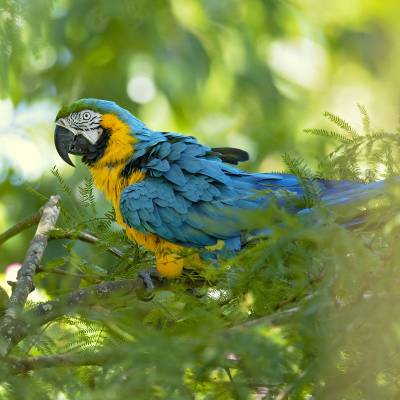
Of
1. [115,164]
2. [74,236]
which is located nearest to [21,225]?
[115,164]

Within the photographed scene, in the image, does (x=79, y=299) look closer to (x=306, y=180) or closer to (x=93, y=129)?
(x=306, y=180)

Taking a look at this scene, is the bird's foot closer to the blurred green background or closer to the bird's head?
the bird's head

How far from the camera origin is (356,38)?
7.73 m

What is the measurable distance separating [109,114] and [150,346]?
2.21 metres

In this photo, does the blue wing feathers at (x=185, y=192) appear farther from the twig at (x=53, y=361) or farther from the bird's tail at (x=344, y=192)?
the twig at (x=53, y=361)

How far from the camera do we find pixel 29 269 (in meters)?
2.78

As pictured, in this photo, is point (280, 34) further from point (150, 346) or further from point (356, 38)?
point (150, 346)

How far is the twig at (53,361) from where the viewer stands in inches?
68.9

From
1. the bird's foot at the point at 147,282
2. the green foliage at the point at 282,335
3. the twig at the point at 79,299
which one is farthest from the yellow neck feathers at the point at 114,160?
the green foliage at the point at 282,335

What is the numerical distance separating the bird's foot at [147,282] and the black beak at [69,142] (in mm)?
871

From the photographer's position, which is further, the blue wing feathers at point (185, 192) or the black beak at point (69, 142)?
the black beak at point (69, 142)

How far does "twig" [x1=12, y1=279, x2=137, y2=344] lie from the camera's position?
7.11 feet

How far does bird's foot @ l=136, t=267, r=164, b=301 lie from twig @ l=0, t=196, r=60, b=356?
0.39 meters

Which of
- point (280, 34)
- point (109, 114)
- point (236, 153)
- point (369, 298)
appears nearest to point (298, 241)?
point (369, 298)
